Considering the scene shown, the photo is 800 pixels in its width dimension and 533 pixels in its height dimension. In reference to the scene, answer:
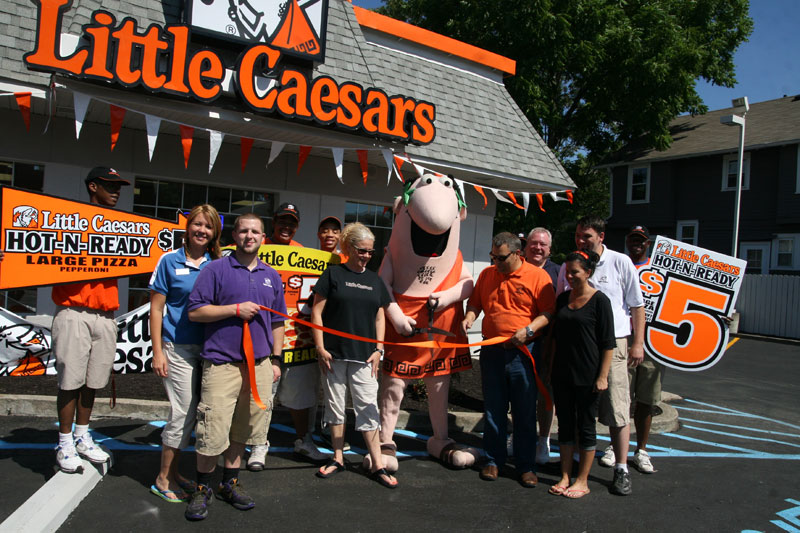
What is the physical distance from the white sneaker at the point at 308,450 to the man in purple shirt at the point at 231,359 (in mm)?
832

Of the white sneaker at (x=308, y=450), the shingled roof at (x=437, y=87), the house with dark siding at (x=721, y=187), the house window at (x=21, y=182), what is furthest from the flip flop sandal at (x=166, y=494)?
the house with dark siding at (x=721, y=187)

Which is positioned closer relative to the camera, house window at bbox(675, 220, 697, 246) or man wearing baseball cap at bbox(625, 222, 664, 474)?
man wearing baseball cap at bbox(625, 222, 664, 474)

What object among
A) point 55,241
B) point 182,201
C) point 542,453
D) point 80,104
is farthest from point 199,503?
point 182,201

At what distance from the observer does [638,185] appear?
79.8ft

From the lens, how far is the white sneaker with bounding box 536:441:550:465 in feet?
15.9

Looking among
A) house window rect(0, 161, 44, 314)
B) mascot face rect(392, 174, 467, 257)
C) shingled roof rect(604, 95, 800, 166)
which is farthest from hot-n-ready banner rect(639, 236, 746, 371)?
shingled roof rect(604, 95, 800, 166)

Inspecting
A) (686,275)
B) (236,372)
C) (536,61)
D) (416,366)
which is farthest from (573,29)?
(236,372)

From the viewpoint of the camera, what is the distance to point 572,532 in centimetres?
357

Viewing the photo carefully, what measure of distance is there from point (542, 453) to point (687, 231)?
21.4 meters

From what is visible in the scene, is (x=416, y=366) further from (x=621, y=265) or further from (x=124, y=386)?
(x=124, y=386)

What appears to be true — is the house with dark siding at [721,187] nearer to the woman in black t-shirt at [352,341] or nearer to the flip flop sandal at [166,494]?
the woman in black t-shirt at [352,341]

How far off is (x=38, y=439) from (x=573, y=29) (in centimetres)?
1721

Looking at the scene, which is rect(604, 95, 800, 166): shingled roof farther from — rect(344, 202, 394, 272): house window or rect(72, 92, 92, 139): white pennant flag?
rect(72, 92, 92, 139): white pennant flag

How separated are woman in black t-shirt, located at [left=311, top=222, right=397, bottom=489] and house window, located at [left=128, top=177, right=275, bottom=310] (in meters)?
3.68
